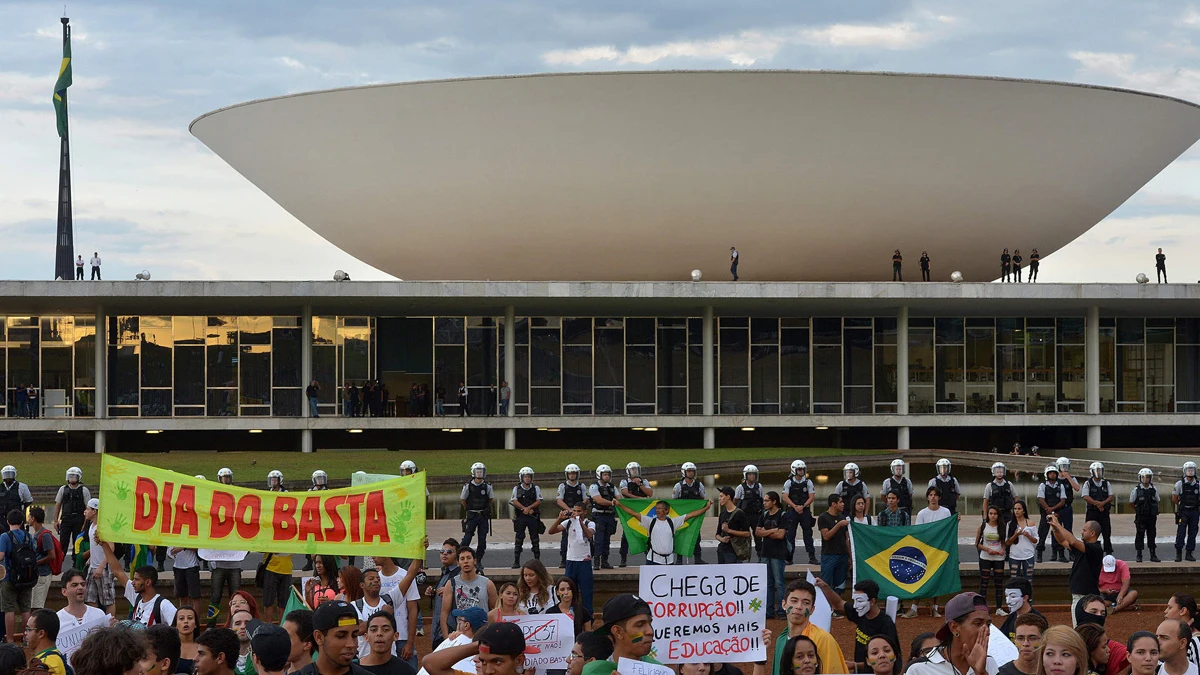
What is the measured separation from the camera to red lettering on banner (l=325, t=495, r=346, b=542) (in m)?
11.1

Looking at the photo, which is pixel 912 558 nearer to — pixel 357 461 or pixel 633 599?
pixel 633 599

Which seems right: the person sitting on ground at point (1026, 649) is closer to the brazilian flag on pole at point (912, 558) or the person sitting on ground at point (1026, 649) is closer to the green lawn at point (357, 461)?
the brazilian flag on pole at point (912, 558)

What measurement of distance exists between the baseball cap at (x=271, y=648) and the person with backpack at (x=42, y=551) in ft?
25.6

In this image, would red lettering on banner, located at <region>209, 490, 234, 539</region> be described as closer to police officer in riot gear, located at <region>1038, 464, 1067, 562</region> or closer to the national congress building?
police officer in riot gear, located at <region>1038, 464, 1067, 562</region>

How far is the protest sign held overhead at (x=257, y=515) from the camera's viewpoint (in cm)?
1102

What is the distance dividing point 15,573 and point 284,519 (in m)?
3.97

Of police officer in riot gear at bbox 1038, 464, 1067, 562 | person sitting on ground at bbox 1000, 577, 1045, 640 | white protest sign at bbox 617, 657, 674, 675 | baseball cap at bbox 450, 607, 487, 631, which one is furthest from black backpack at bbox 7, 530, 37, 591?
police officer in riot gear at bbox 1038, 464, 1067, 562

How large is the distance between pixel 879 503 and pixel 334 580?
17.0 meters

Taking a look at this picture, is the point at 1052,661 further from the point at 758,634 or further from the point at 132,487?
the point at 132,487

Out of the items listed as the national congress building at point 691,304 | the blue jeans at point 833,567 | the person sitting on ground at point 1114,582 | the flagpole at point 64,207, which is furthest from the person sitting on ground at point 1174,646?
the flagpole at point 64,207

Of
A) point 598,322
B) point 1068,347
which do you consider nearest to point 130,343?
point 598,322

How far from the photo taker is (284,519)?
36.8ft

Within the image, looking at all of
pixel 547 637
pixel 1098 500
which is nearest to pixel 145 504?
pixel 547 637

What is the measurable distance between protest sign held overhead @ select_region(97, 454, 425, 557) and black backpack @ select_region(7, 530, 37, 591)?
2588 mm
